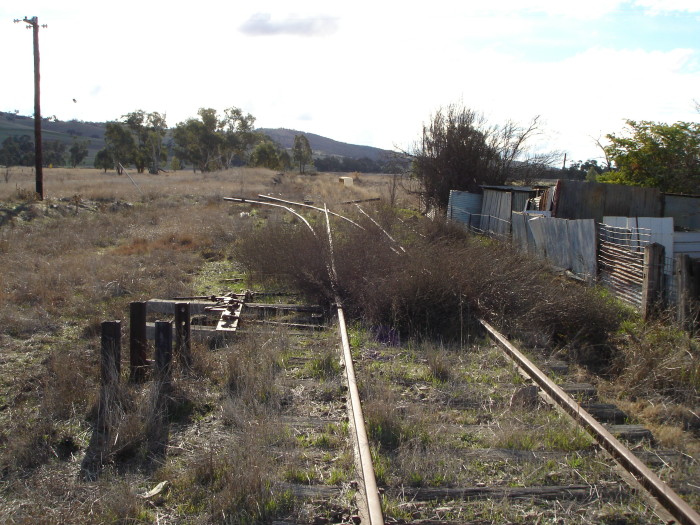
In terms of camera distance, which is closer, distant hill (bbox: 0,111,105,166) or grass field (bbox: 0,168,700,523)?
grass field (bbox: 0,168,700,523)

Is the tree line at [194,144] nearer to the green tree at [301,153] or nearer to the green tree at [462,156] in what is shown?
the green tree at [301,153]

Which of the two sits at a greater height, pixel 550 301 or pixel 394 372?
pixel 550 301

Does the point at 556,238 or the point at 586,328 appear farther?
the point at 556,238

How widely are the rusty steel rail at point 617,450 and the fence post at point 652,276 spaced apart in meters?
3.63

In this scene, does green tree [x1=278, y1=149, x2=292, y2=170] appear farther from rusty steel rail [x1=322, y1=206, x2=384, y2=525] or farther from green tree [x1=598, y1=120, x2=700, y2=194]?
rusty steel rail [x1=322, y1=206, x2=384, y2=525]

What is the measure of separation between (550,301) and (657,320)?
1.56 metres

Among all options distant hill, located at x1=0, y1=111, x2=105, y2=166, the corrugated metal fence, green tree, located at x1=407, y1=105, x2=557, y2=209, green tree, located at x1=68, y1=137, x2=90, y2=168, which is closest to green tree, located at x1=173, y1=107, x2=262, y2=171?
green tree, located at x1=68, y1=137, x2=90, y2=168

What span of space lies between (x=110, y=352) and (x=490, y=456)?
3655 millimetres

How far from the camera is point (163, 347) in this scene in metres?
6.24

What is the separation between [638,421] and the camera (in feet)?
17.9

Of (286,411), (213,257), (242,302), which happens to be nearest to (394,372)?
(286,411)

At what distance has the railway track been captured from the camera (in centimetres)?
397

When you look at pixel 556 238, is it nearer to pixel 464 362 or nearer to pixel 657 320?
pixel 657 320

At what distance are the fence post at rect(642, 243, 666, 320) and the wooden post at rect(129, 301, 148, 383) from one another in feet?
23.4
